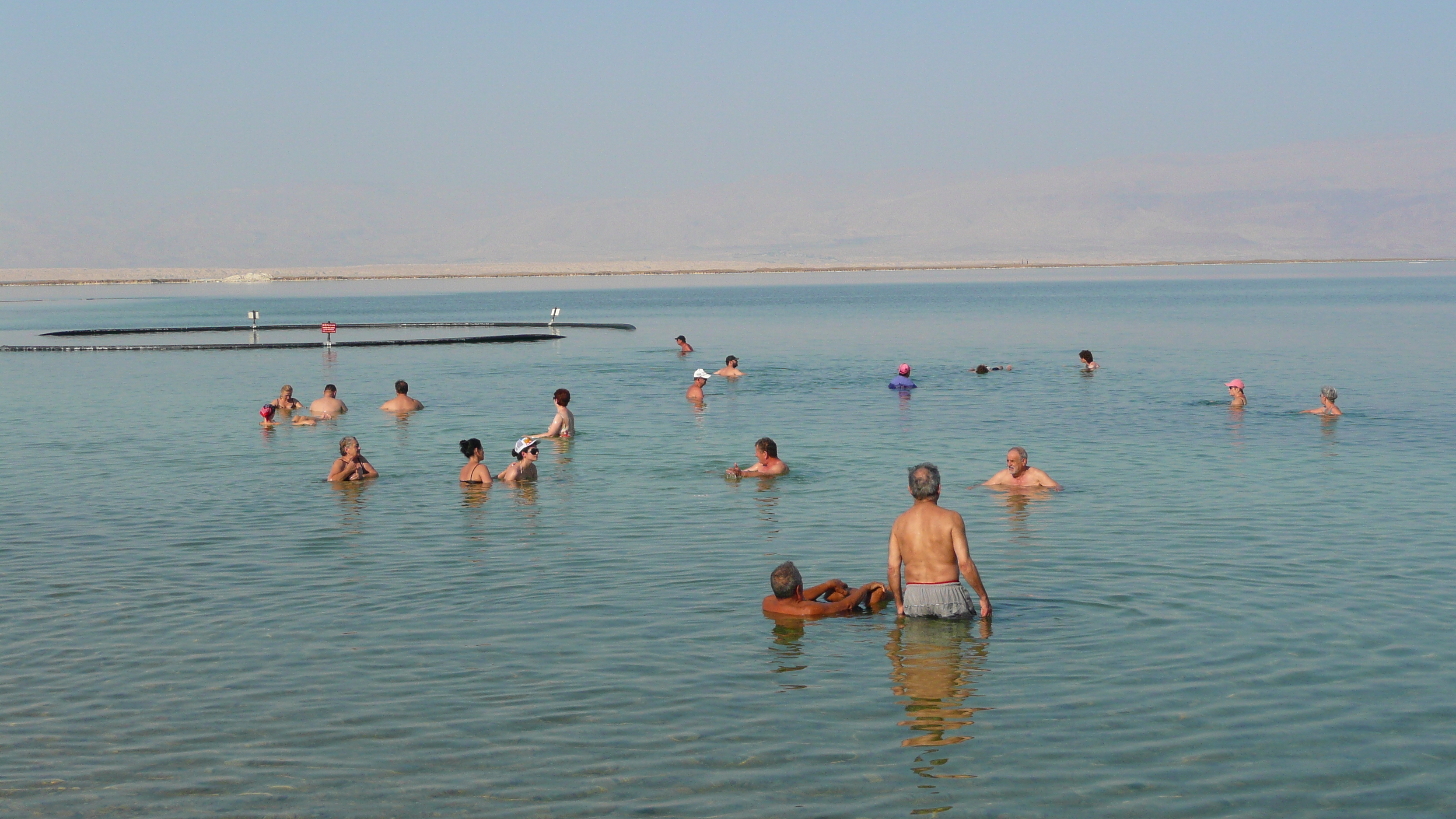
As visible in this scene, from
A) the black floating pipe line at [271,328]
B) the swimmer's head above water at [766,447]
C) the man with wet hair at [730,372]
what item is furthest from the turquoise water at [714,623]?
the black floating pipe line at [271,328]

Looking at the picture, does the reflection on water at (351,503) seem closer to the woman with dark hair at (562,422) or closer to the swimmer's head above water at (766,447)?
the woman with dark hair at (562,422)

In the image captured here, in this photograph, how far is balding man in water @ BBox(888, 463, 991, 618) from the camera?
12.2 m

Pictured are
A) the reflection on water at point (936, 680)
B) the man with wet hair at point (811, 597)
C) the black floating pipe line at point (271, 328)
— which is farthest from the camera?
the black floating pipe line at point (271, 328)

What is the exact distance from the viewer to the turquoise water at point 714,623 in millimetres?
9438

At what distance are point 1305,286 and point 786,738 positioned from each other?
160618 mm

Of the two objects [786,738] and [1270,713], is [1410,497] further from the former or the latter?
[786,738]

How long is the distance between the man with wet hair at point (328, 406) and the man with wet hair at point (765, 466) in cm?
1298

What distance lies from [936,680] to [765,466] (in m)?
10.8

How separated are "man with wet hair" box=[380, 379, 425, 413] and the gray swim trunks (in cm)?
2163

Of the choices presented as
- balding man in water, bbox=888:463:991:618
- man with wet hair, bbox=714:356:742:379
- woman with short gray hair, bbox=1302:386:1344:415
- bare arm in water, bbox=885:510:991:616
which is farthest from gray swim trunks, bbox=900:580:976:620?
man with wet hair, bbox=714:356:742:379

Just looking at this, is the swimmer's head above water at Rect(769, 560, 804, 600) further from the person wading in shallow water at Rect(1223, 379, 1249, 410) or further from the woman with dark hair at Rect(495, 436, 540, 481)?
the person wading in shallow water at Rect(1223, 379, 1249, 410)

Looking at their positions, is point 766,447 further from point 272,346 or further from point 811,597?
point 272,346

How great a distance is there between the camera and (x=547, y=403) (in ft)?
118

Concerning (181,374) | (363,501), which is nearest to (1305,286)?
(181,374)
